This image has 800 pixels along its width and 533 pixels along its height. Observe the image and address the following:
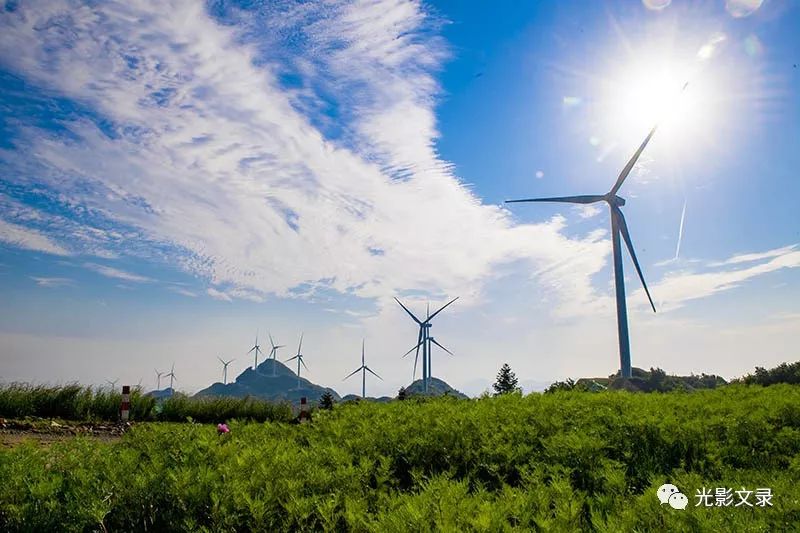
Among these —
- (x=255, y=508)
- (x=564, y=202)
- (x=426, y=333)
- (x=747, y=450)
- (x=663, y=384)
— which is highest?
(x=564, y=202)

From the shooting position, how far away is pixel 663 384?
33469 millimetres

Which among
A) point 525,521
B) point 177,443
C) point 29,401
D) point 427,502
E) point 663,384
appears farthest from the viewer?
point 663,384

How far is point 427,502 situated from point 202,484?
1.51 m

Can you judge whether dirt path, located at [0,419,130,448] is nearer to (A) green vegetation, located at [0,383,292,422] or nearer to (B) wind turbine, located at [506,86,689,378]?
(A) green vegetation, located at [0,383,292,422]

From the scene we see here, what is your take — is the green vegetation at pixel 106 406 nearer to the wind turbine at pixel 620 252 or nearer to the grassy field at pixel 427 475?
the grassy field at pixel 427 475

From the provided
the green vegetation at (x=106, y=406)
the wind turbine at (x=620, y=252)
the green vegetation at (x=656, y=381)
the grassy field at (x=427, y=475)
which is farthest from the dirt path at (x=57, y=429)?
the wind turbine at (x=620, y=252)

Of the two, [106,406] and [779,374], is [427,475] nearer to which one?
[106,406]

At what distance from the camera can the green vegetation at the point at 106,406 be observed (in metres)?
14.3

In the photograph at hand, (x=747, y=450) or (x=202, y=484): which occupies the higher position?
(x=747, y=450)

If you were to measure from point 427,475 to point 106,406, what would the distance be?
44.5 ft

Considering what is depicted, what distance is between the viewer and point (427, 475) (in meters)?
4.75

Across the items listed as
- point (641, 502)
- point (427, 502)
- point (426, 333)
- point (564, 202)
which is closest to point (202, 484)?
point (427, 502)

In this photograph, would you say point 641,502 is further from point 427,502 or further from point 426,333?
point 426,333

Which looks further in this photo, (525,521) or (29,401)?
(29,401)
